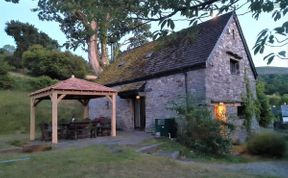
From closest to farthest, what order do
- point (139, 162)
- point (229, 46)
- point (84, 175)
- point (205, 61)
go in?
point (84, 175)
point (139, 162)
point (205, 61)
point (229, 46)

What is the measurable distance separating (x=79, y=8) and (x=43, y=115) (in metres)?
22.6

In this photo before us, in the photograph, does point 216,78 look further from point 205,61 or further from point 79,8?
point 79,8

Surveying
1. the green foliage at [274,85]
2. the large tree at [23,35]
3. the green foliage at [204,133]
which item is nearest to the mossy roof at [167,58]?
the green foliage at [204,133]

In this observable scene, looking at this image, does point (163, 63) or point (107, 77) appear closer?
point (163, 63)

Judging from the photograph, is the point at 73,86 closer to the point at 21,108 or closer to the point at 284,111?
the point at 21,108

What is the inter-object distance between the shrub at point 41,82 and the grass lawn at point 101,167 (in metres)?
20.8

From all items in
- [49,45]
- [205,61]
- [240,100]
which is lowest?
[240,100]

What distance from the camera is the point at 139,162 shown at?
32.7ft

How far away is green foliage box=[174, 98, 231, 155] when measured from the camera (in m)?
13.9

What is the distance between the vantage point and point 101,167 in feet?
29.8

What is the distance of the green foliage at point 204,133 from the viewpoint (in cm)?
1391

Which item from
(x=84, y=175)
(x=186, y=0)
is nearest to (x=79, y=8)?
(x=186, y=0)

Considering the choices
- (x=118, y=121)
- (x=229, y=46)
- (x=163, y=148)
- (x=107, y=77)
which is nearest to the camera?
(x=163, y=148)

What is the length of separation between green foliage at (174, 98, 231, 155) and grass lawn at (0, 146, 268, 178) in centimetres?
395
